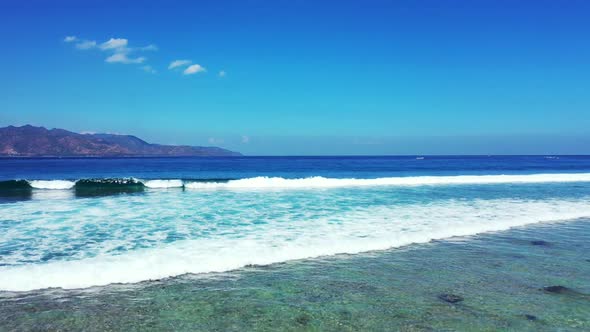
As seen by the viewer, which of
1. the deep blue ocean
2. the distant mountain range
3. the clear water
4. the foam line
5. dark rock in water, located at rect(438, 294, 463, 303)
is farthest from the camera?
the distant mountain range

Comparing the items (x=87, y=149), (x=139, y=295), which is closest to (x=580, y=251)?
(x=139, y=295)

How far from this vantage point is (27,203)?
17469mm

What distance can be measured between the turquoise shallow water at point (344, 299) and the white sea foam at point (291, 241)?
1.49 ft

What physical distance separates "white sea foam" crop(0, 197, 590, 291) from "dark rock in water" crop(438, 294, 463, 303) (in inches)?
112

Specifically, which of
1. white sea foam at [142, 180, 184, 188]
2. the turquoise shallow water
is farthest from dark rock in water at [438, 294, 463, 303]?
white sea foam at [142, 180, 184, 188]

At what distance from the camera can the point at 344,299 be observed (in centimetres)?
560

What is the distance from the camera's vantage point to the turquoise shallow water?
4.80 metres

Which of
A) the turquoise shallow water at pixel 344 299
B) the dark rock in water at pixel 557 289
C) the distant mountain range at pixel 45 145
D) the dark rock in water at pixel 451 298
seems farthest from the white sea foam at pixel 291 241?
the distant mountain range at pixel 45 145

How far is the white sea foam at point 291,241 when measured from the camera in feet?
22.0

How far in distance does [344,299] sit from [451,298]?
58.6 inches

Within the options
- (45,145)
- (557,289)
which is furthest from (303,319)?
(45,145)

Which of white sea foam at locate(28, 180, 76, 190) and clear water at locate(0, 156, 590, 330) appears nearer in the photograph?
clear water at locate(0, 156, 590, 330)

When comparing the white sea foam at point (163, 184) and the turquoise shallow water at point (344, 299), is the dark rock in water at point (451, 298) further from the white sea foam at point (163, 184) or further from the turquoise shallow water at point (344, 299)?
the white sea foam at point (163, 184)

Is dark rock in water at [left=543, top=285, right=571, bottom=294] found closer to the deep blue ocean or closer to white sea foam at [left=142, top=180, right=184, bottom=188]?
white sea foam at [left=142, top=180, right=184, bottom=188]
